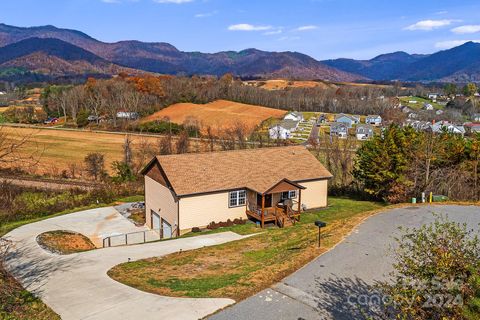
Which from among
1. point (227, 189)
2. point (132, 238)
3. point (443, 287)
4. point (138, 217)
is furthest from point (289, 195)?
point (443, 287)

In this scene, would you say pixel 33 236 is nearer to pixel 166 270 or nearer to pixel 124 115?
pixel 166 270

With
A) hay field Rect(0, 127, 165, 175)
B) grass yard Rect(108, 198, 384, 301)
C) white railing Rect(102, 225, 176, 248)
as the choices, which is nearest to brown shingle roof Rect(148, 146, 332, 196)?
white railing Rect(102, 225, 176, 248)

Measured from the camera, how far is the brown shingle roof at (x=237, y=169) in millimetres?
23078

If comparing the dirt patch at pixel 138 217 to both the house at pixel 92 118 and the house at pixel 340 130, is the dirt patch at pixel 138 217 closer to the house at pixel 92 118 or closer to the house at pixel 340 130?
the house at pixel 340 130

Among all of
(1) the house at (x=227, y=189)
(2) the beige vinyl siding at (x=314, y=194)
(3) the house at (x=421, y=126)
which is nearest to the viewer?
(1) the house at (x=227, y=189)

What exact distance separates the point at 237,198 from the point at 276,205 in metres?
2.46

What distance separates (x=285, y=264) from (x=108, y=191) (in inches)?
902

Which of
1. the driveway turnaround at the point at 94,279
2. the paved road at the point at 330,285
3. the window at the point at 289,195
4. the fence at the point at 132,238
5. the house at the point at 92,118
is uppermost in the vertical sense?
the house at the point at 92,118

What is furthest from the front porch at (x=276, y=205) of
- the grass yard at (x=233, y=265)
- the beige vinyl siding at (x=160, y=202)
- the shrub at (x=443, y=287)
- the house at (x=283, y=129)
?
the house at (x=283, y=129)

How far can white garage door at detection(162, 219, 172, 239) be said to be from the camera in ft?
76.9

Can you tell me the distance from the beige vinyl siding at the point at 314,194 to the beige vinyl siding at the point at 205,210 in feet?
15.4

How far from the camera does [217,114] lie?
294 feet

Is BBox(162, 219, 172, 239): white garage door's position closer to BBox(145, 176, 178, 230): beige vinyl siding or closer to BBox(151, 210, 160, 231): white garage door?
BBox(145, 176, 178, 230): beige vinyl siding

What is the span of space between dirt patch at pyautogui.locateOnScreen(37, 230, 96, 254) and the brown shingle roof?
224 inches
